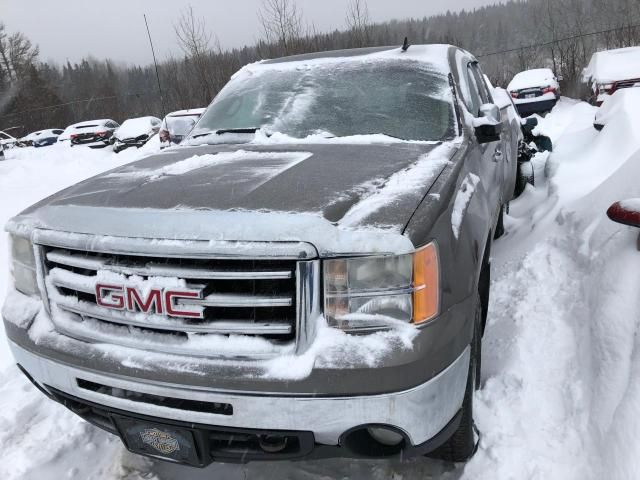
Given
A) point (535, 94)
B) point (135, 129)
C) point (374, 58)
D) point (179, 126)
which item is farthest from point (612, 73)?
point (135, 129)

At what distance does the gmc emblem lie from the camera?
168 centimetres

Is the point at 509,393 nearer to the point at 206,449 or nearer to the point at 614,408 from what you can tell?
the point at 614,408

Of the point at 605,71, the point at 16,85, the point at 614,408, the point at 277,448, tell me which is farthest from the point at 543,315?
the point at 16,85

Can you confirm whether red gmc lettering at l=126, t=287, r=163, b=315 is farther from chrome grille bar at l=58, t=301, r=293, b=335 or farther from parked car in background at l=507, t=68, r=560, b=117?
parked car in background at l=507, t=68, r=560, b=117

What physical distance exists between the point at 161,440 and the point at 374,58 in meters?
2.63

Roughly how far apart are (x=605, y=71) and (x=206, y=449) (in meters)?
13.9

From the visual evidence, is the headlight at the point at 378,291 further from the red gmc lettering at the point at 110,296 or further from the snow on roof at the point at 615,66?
the snow on roof at the point at 615,66

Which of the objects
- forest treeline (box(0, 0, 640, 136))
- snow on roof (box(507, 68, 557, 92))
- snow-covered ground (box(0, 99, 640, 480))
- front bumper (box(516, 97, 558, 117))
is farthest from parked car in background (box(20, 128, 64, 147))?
snow-covered ground (box(0, 99, 640, 480))

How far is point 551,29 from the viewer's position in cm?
2569

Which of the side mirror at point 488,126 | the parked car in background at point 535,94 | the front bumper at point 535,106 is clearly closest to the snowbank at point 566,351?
the side mirror at point 488,126

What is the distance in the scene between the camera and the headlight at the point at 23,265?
2121 millimetres

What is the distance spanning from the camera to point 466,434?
2049 mm

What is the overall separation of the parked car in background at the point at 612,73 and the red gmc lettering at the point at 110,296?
1207 cm

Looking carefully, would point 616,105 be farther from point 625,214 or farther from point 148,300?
point 148,300
